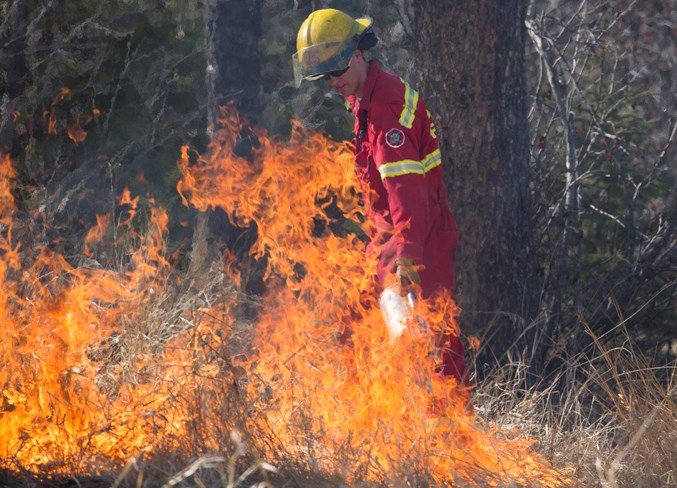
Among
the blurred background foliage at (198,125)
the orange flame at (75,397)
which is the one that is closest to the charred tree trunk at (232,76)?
the blurred background foliage at (198,125)

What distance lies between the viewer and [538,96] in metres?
8.18

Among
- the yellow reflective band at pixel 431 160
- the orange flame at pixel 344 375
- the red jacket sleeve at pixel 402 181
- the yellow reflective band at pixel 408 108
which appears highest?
the yellow reflective band at pixel 408 108

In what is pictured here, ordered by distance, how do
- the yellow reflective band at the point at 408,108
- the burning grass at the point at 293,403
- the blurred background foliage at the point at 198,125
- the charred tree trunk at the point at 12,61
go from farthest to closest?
the charred tree trunk at the point at 12,61
the blurred background foliage at the point at 198,125
the yellow reflective band at the point at 408,108
the burning grass at the point at 293,403

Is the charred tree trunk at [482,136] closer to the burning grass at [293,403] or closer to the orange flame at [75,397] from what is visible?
the burning grass at [293,403]

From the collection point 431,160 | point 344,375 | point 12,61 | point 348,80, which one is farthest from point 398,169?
point 12,61

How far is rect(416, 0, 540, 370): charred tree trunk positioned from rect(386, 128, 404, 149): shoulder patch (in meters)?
1.85

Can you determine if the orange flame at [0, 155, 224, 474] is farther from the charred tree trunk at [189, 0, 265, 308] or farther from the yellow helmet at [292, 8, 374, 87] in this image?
the charred tree trunk at [189, 0, 265, 308]

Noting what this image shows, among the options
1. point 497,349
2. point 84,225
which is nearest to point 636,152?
point 497,349

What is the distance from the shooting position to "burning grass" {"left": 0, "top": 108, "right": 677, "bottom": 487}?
402 centimetres

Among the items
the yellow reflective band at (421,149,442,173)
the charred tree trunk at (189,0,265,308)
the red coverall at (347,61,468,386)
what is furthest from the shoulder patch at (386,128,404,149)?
the charred tree trunk at (189,0,265,308)

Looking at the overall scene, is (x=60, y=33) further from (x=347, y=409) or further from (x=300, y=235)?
(x=347, y=409)

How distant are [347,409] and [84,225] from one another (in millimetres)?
6001

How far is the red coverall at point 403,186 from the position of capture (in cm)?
457

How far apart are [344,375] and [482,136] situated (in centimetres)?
203
